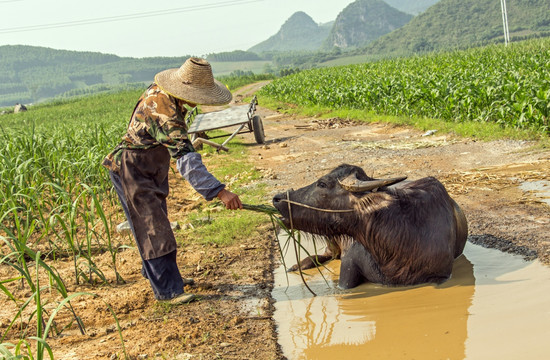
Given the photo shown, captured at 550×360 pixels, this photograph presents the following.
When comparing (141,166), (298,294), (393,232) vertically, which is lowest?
(298,294)

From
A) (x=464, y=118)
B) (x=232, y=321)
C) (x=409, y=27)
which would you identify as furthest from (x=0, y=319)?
(x=409, y=27)

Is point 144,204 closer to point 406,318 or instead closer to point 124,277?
point 124,277

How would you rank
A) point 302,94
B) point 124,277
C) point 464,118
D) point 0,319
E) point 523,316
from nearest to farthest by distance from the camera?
point 523,316 → point 0,319 → point 124,277 → point 464,118 → point 302,94

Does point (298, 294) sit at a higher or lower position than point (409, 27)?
lower

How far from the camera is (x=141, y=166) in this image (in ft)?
12.5

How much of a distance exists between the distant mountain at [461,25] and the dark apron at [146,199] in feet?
333

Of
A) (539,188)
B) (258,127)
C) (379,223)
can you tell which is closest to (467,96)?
(258,127)

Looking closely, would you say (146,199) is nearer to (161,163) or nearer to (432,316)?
(161,163)

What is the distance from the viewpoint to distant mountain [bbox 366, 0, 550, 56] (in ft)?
338

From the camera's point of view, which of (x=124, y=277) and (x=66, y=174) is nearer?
(x=124, y=277)

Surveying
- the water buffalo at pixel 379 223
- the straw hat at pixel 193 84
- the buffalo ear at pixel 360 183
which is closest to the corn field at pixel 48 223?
the straw hat at pixel 193 84

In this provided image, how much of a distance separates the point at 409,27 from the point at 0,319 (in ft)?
452

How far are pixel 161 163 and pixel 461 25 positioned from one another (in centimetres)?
12627

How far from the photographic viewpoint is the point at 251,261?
478cm
